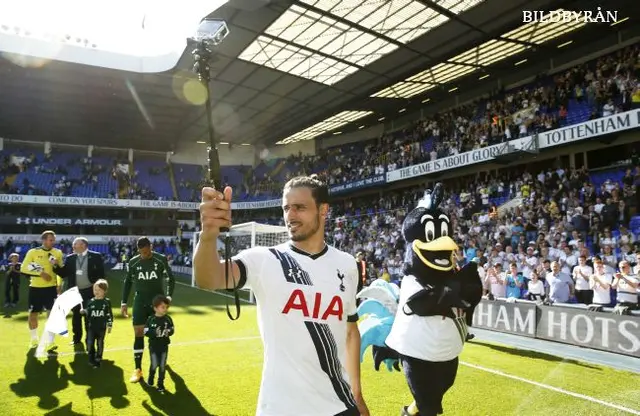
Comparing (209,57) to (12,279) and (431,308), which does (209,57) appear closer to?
(431,308)

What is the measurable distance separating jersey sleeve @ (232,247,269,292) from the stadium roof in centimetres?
1517

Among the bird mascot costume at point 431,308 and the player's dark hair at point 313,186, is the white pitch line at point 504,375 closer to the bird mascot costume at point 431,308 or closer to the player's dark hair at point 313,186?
the bird mascot costume at point 431,308

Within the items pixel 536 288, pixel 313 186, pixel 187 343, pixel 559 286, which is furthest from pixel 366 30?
pixel 313 186

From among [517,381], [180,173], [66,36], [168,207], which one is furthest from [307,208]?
[180,173]

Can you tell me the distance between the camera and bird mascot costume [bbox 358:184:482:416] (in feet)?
13.3

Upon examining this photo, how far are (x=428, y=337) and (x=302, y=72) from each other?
2212 centimetres

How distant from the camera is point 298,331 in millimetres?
2422

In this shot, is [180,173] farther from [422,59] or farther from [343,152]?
[422,59]

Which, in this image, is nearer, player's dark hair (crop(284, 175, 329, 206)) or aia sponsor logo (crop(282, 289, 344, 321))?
aia sponsor logo (crop(282, 289, 344, 321))

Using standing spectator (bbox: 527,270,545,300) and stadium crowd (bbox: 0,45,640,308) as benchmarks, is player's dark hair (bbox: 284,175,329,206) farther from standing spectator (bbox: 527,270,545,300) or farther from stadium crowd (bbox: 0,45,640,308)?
standing spectator (bbox: 527,270,545,300)

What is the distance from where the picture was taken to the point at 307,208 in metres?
2.57

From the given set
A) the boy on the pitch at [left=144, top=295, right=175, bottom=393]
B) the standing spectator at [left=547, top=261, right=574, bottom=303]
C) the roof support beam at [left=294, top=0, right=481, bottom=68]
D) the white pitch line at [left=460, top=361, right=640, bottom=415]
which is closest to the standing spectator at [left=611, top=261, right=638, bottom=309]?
the standing spectator at [left=547, top=261, right=574, bottom=303]

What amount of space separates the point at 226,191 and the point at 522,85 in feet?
84.3

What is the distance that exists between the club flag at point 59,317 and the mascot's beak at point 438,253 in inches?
225
